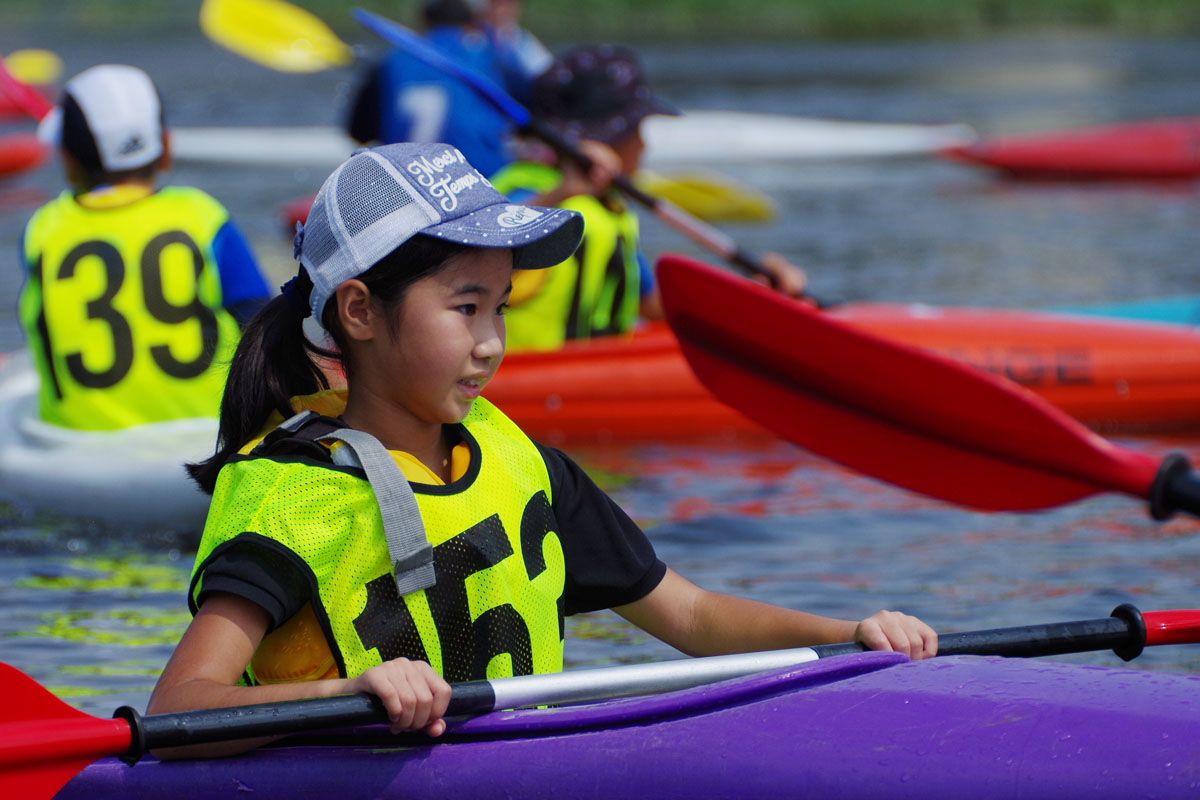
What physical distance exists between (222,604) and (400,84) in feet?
20.0

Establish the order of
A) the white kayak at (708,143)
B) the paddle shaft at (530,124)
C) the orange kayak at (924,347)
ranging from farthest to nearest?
the white kayak at (708,143)
the paddle shaft at (530,124)
the orange kayak at (924,347)

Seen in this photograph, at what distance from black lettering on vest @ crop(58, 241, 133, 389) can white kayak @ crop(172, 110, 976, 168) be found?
8337mm

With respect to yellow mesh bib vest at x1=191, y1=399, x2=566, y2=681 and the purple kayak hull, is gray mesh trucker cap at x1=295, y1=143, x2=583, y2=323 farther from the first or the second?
the purple kayak hull

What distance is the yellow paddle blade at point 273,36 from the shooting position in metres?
7.93

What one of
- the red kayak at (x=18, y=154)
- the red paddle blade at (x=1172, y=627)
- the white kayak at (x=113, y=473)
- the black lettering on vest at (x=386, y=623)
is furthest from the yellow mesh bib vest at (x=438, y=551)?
the red kayak at (x=18, y=154)

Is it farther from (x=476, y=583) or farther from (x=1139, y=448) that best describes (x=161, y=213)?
(x=1139, y=448)

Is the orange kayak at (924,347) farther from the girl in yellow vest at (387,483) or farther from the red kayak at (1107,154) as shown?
the red kayak at (1107,154)

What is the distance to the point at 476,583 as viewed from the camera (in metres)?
1.97

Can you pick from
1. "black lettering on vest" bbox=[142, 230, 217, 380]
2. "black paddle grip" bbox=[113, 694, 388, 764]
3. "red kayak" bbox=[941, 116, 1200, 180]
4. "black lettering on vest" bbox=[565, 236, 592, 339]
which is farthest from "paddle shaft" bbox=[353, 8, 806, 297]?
"red kayak" bbox=[941, 116, 1200, 180]

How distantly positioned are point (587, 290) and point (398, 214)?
3439 mm

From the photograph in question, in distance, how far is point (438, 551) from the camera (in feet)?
6.37

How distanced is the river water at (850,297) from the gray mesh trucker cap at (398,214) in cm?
157

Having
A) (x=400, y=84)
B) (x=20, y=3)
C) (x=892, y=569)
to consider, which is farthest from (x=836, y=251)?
(x=20, y=3)

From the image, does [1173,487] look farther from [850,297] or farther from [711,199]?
[711,199]
